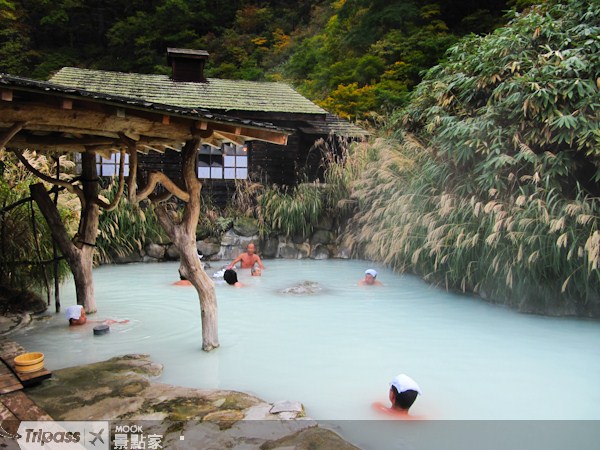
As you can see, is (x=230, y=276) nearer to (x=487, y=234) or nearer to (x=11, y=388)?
(x=487, y=234)

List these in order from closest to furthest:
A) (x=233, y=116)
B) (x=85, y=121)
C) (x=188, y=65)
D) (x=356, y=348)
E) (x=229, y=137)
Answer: (x=85, y=121) < (x=229, y=137) < (x=356, y=348) < (x=233, y=116) < (x=188, y=65)

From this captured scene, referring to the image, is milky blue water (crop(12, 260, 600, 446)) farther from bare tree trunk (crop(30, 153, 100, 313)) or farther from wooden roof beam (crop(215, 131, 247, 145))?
wooden roof beam (crop(215, 131, 247, 145))

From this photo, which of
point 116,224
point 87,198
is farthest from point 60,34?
point 87,198

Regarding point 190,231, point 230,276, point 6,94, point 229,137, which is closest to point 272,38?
point 230,276

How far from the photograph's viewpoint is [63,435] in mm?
2582

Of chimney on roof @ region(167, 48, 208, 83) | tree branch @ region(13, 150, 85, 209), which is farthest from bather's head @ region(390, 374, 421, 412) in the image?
chimney on roof @ region(167, 48, 208, 83)

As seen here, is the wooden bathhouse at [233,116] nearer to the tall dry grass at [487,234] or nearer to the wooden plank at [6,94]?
the tall dry grass at [487,234]

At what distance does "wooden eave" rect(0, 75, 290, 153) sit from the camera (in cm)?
333

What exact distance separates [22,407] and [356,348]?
9.68ft

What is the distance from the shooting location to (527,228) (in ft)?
20.3

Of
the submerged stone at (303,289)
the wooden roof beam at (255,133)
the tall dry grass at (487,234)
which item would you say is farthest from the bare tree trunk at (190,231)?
the tall dry grass at (487,234)

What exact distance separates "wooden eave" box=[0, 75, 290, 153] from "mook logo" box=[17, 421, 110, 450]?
2052 mm

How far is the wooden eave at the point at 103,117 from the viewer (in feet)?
10.9

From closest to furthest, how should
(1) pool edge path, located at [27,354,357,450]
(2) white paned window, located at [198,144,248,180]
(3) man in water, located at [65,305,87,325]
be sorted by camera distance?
(1) pool edge path, located at [27,354,357,450] < (3) man in water, located at [65,305,87,325] < (2) white paned window, located at [198,144,248,180]
